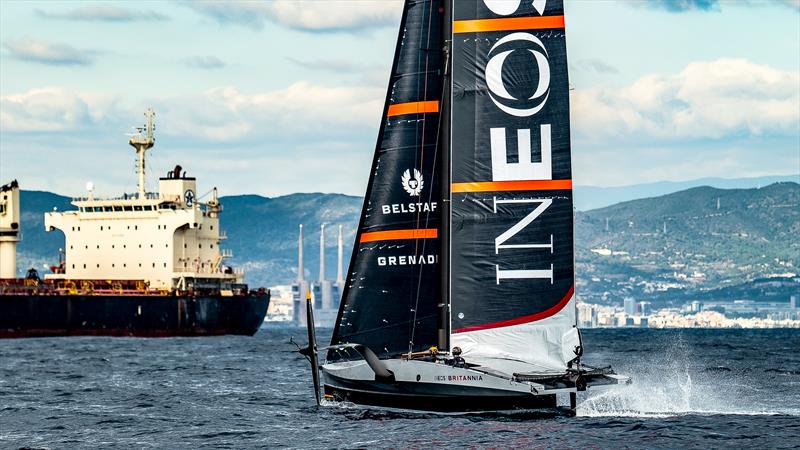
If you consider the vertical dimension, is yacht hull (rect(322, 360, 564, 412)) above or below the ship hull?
below

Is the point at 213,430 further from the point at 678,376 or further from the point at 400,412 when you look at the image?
the point at 678,376

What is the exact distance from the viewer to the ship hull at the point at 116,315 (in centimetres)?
8494

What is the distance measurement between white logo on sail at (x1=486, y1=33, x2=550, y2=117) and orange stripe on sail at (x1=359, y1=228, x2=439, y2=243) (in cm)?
313

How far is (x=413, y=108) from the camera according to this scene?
29719mm

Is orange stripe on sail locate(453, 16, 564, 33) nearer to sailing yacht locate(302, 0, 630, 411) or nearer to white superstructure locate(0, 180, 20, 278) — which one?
sailing yacht locate(302, 0, 630, 411)

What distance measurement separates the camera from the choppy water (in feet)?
88.9

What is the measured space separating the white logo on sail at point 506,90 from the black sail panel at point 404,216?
5.43 feet

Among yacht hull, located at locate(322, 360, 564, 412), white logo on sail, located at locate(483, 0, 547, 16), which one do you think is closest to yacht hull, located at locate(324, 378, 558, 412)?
yacht hull, located at locate(322, 360, 564, 412)

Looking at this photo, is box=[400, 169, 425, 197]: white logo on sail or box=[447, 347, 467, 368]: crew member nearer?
box=[447, 347, 467, 368]: crew member

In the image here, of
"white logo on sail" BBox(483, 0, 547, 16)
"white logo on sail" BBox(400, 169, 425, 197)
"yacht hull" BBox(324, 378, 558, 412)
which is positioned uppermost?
"white logo on sail" BBox(483, 0, 547, 16)

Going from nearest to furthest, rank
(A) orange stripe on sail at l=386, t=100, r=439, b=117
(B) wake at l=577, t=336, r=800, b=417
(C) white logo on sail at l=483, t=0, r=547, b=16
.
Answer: (C) white logo on sail at l=483, t=0, r=547, b=16 < (A) orange stripe on sail at l=386, t=100, r=439, b=117 < (B) wake at l=577, t=336, r=800, b=417

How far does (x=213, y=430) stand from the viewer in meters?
29.9

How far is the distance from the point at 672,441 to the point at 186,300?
6515cm

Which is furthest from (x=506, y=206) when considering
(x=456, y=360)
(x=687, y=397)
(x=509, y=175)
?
(x=687, y=397)
